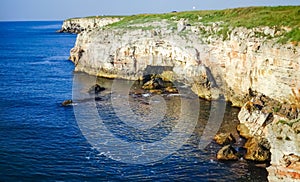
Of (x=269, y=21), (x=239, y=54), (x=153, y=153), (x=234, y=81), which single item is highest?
(x=269, y=21)

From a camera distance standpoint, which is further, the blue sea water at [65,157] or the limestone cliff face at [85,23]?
the limestone cliff face at [85,23]

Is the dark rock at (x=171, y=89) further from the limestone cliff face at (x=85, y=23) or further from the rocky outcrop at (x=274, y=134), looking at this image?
the limestone cliff face at (x=85, y=23)

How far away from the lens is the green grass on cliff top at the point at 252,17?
144 ft

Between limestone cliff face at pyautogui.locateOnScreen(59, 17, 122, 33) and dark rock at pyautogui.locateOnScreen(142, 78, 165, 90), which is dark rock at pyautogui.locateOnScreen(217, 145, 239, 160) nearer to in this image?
dark rock at pyautogui.locateOnScreen(142, 78, 165, 90)

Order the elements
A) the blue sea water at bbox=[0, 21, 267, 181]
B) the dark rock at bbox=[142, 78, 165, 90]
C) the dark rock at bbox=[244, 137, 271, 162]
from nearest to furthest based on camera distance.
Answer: the blue sea water at bbox=[0, 21, 267, 181]
the dark rock at bbox=[244, 137, 271, 162]
the dark rock at bbox=[142, 78, 165, 90]

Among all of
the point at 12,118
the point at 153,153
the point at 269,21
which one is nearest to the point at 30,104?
the point at 12,118

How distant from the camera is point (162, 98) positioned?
56.4 m

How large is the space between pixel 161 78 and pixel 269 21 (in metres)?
24.9

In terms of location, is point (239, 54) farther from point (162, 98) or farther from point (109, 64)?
point (109, 64)

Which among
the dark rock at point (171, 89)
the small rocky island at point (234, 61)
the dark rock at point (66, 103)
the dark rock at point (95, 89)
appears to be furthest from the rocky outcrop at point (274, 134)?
Answer: the dark rock at point (95, 89)

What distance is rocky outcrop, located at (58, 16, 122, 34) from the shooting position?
141 meters

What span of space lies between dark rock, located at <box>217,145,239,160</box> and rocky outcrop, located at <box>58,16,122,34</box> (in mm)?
105033

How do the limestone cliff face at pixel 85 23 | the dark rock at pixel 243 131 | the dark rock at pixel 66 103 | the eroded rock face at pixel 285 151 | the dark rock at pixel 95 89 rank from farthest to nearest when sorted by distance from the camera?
the limestone cliff face at pixel 85 23
the dark rock at pixel 95 89
the dark rock at pixel 66 103
the dark rock at pixel 243 131
the eroded rock face at pixel 285 151

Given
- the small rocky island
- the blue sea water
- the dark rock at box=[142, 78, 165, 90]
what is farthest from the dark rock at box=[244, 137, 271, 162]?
the dark rock at box=[142, 78, 165, 90]
